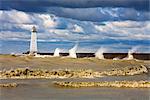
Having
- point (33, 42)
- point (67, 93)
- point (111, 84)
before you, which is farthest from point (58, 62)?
point (67, 93)

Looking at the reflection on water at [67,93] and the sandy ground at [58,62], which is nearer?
the reflection on water at [67,93]

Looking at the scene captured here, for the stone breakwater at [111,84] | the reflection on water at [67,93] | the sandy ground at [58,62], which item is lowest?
the reflection on water at [67,93]

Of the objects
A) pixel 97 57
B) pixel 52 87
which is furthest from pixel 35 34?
pixel 52 87

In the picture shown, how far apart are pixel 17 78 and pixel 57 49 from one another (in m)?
24.9

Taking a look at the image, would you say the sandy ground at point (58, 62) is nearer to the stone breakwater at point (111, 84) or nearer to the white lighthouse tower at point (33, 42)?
the white lighthouse tower at point (33, 42)

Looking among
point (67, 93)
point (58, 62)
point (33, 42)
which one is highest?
point (33, 42)

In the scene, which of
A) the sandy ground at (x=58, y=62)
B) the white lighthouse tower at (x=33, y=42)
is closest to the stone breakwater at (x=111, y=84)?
the sandy ground at (x=58, y=62)

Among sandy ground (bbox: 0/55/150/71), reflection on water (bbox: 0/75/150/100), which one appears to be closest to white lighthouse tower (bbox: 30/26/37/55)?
sandy ground (bbox: 0/55/150/71)

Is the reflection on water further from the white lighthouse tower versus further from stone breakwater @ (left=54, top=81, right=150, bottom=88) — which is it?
the white lighthouse tower

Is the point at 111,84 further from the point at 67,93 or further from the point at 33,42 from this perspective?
the point at 33,42

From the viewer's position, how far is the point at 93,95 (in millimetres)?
22000

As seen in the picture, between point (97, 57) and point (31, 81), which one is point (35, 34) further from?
point (31, 81)

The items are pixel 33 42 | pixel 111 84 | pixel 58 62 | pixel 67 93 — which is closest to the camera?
pixel 67 93

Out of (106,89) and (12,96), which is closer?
(12,96)
